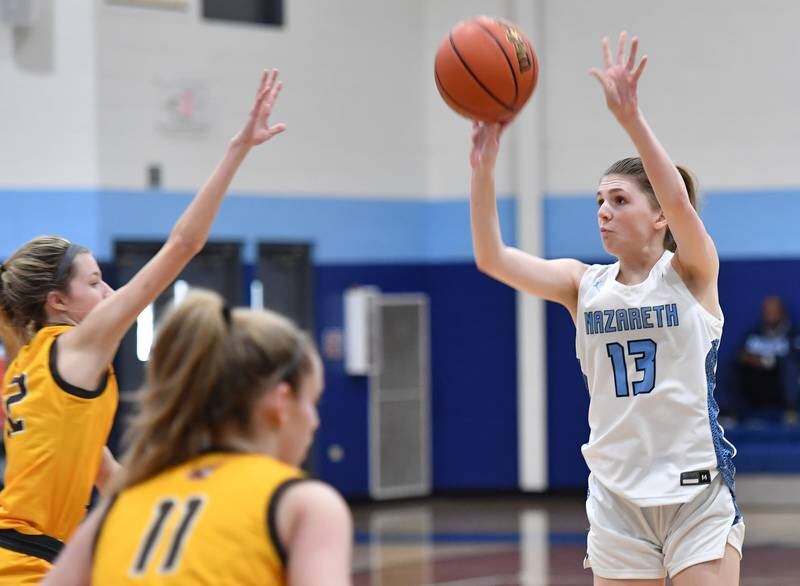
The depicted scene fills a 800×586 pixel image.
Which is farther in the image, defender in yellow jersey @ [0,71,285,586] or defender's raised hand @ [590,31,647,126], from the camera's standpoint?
defender's raised hand @ [590,31,647,126]

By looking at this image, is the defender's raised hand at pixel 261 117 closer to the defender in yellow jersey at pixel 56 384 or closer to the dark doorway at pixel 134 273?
the defender in yellow jersey at pixel 56 384

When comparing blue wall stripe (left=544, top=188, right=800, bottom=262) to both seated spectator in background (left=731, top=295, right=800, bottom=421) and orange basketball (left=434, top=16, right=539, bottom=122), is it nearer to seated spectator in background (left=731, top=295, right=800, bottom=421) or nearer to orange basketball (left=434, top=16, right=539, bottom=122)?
seated spectator in background (left=731, top=295, right=800, bottom=421)

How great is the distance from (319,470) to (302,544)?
1058 cm

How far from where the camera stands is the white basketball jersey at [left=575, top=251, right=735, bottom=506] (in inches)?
155

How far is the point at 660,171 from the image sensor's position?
3748 millimetres

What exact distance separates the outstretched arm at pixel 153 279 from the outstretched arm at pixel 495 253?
29.3 inches

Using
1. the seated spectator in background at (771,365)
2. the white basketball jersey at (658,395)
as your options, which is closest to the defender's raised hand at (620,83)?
the white basketball jersey at (658,395)

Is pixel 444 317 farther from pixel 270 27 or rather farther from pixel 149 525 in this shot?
pixel 149 525

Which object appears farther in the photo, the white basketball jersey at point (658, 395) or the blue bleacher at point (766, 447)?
the blue bleacher at point (766, 447)

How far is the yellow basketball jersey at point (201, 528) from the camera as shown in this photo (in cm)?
224

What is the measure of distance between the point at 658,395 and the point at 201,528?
6.56ft

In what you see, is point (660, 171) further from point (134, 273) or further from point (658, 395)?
point (134, 273)

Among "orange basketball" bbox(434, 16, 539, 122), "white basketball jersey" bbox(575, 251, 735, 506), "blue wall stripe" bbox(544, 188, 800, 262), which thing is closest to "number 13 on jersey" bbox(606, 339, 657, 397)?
"white basketball jersey" bbox(575, 251, 735, 506)

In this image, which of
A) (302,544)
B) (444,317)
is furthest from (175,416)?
(444,317)
